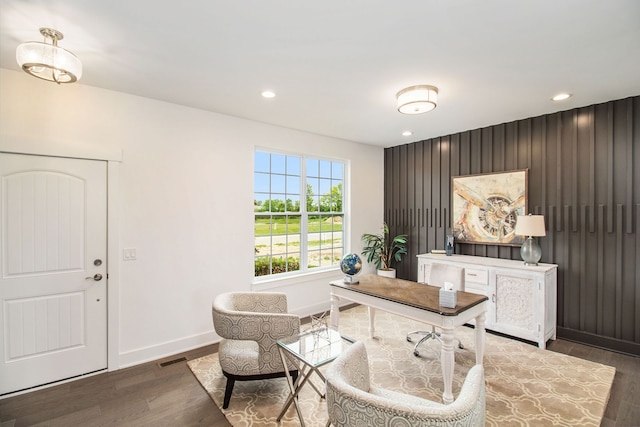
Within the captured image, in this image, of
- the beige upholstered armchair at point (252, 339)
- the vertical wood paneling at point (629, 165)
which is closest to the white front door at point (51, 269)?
the beige upholstered armchair at point (252, 339)

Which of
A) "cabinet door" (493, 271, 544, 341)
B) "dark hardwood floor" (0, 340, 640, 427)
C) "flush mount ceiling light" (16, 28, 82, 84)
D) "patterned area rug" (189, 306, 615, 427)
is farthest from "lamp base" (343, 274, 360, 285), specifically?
"flush mount ceiling light" (16, 28, 82, 84)

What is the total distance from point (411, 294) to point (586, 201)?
2505mm

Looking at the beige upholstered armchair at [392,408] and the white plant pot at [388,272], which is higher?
the beige upholstered armchair at [392,408]

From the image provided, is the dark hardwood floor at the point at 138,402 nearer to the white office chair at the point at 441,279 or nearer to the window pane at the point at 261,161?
the white office chair at the point at 441,279

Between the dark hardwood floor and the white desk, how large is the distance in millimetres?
1062

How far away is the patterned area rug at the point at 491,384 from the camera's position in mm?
2264

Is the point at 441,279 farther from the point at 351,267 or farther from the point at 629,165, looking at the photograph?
the point at 629,165

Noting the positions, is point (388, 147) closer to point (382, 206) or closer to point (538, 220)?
point (382, 206)

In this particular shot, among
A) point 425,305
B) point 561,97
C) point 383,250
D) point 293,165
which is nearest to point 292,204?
point 293,165

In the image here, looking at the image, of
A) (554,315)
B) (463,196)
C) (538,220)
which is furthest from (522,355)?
(463,196)

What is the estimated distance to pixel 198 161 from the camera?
352 cm

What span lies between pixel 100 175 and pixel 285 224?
7.43 ft

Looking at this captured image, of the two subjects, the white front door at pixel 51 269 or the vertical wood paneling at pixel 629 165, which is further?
the vertical wood paneling at pixel 629 165

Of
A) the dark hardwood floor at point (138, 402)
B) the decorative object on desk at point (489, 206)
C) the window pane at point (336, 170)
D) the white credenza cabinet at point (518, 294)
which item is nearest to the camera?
the dark hardwood floor at point (138, 402)
